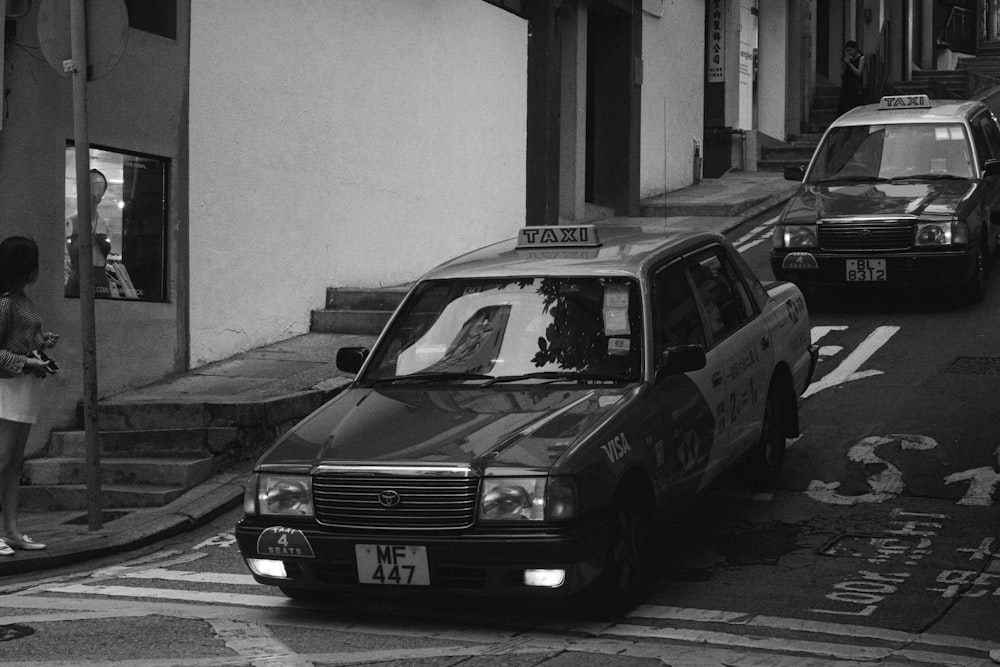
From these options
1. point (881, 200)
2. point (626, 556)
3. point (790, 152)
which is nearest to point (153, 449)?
point (626, 556)

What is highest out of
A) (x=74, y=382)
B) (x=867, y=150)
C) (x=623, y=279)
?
(x=867, y=150)

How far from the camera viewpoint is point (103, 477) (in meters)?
9.98

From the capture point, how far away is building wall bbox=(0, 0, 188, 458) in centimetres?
1015

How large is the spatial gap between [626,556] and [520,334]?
136 centimetres

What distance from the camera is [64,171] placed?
10.5 m

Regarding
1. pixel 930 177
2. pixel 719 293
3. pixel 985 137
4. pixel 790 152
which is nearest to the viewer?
pixel 719 293

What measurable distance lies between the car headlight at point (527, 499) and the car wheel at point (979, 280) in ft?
30.0

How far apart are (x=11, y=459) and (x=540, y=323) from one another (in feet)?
10.3

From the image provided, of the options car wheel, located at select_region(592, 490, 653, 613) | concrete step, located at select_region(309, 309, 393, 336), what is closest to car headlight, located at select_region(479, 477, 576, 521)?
car wheel, located at select_region(592, 490, 653, 613)

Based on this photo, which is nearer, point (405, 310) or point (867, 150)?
point (405, 310)

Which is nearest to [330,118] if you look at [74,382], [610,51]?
[74,382]

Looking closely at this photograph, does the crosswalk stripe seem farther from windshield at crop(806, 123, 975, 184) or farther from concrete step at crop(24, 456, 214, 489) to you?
windshield at crop(806, 123, 975, 184)

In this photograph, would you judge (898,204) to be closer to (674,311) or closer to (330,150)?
(330,150)

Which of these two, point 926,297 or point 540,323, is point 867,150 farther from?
point 540,323
